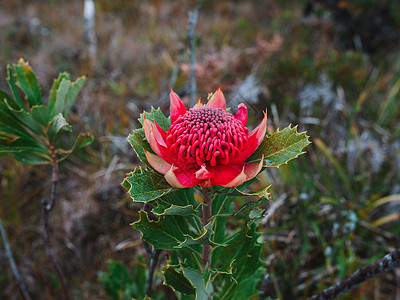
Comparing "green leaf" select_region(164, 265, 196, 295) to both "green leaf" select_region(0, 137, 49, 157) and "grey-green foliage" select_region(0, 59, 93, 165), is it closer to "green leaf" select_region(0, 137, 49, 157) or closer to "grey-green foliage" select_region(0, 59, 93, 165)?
"grey-green foliage" select_region(0, 59, 93, 165)

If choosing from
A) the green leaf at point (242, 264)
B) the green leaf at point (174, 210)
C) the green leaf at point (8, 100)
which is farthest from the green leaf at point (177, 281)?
the green leaf at point (8, 100)

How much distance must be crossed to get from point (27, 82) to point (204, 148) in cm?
A: 96

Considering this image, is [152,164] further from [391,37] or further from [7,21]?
[7,21]

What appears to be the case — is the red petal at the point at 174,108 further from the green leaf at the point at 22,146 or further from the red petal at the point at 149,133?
the green leaf at the point at 22,146

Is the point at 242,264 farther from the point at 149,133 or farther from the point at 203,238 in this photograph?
the point at 149,133

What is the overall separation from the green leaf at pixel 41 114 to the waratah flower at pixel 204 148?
608 millimetres

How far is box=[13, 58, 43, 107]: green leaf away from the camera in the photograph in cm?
136

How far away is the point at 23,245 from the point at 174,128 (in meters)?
2.45

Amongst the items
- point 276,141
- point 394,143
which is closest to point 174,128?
point 276,141

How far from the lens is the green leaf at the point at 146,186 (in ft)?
2.83

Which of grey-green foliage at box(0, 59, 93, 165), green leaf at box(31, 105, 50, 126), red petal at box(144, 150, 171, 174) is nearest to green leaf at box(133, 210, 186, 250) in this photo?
red petal at box(144, 150, 171, 174)

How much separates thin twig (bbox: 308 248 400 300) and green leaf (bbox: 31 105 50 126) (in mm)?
1467

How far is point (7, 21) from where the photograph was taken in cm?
638

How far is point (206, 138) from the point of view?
93 centimetres
